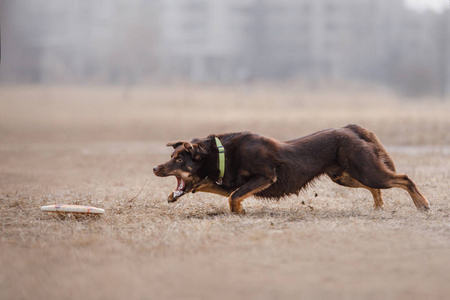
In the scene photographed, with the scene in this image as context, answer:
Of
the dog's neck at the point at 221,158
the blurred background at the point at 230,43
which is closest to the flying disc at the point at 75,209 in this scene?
the dog's neck at the point at 221,158

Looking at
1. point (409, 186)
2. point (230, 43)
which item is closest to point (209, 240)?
point (409, 186)

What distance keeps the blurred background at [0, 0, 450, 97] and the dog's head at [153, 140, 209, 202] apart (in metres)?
33.6

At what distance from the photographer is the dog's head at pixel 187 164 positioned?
7.42m

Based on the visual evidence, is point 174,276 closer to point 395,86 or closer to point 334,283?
point 334,283

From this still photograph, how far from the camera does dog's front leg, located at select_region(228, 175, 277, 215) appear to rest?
724 centimetres

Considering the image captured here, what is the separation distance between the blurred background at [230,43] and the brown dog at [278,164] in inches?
1311

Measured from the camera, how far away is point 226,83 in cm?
4238

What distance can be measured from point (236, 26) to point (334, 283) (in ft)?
164

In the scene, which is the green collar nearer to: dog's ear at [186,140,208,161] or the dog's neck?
the dog's neck

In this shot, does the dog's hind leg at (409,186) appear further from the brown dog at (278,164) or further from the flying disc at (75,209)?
the flying disc at (75,209)

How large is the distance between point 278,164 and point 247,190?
1.84ft

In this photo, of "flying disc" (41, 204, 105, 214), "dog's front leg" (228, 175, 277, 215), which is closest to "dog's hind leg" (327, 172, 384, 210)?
"dog's front leg" (228, 175, 277, 215)

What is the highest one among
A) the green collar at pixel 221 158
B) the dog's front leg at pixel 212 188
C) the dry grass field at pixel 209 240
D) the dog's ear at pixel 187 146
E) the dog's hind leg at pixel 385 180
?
the dog's ear at pixel 187 146

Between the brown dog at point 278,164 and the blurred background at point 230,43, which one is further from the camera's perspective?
the blurred background at point 230,43
